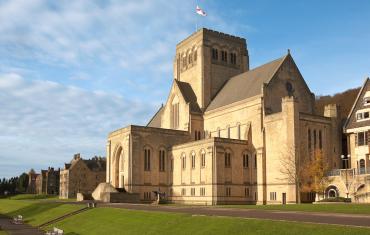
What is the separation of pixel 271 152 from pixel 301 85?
15750mm

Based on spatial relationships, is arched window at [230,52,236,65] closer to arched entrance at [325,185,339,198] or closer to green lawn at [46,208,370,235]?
arched entrance at [325,185,339,198]

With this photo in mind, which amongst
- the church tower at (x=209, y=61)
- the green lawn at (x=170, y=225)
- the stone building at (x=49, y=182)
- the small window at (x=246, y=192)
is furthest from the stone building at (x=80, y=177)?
A: the green lawn at (x=170, y=225)

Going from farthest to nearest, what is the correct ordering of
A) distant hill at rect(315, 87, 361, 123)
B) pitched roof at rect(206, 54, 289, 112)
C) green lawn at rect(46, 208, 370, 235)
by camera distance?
distant hill at rect(315, 87, 361, 123) < pitched roof at rect(206, 54, 289, 112) < green lawn at rect(46, 208, 370, 235)

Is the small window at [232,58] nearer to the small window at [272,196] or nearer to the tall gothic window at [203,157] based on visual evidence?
the tall gothic window at [203,157]

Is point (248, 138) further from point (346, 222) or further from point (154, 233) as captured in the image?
point (346, 222)

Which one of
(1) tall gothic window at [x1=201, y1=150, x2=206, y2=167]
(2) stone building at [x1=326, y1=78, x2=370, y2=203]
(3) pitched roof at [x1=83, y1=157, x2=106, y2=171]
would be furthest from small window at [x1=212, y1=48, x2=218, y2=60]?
(3) pitched roof at [x1=83, y1=157, x2=106, y2=171]

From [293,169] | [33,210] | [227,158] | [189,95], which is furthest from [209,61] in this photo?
[33,210]

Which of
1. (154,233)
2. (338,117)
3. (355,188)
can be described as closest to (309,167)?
(355,188)

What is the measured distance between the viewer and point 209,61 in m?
94.9

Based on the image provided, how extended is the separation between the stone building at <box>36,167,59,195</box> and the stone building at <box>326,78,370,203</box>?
13897 cm

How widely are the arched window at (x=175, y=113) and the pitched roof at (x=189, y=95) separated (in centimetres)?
221

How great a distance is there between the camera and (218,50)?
318 ft

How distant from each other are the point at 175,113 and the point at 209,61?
1303 cm

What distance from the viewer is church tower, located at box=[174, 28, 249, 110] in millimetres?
94062
